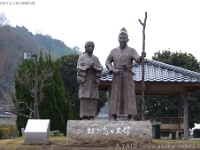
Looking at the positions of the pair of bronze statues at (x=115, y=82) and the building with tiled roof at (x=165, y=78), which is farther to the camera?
the building with tiled roof at (x=165, y=78)

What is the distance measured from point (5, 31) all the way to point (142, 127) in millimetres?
46633

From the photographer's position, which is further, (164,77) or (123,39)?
(164,77)

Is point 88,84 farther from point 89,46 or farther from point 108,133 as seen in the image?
point 108,133

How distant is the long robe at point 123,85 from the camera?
1131 centimetres

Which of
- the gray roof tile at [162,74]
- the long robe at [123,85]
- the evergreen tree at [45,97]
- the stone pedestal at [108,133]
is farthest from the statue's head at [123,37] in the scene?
the evergreen tree at [45,97]

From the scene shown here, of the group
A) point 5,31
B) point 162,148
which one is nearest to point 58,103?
point 162,148

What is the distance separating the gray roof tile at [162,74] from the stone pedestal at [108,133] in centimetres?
699

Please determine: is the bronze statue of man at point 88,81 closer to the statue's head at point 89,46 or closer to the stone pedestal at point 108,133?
the statue's head at point 89,46

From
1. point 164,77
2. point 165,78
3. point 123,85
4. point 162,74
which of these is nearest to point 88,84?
point 123,85

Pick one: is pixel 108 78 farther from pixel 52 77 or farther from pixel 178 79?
pixel 52 77

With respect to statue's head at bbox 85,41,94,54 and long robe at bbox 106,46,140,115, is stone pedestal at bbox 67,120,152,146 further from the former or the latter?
statue's head at bbox 85,41,94,54

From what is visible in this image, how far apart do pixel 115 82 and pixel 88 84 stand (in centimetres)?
79

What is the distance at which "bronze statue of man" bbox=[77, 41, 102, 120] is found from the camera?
1131cm

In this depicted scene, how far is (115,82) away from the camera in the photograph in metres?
11.5
